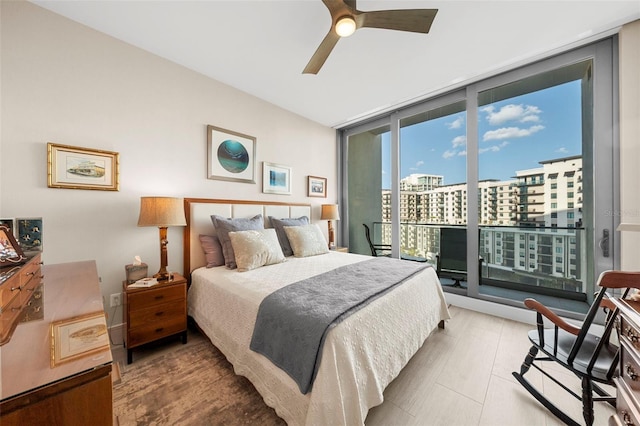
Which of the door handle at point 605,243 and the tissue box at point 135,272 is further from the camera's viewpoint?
the door handle at point 605,243

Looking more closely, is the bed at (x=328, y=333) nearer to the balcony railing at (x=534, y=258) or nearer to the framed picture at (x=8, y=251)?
the framed picture at (x=8, y=251)

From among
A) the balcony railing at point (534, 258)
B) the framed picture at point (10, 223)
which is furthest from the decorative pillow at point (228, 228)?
the balcony railing at point (534, 258)

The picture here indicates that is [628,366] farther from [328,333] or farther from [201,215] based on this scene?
[201,215]

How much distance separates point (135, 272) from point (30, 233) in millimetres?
708

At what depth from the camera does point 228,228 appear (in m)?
2.53

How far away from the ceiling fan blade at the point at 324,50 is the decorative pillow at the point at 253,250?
5.54 ft

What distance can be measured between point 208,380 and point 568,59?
4.51 metres

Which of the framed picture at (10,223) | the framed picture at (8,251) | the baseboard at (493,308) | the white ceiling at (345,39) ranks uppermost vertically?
the white ceiling at (345,39)

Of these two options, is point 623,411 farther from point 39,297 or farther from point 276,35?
point 276,35

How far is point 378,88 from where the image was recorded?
3.07 meters

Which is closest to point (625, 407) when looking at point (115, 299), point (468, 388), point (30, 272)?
point (468, 388)

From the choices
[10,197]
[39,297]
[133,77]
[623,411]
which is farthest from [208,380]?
[133,77]

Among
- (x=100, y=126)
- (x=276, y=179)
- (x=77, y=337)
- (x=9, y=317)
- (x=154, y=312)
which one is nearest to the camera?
(x=77, y=337)

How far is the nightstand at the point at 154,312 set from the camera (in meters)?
1.90
